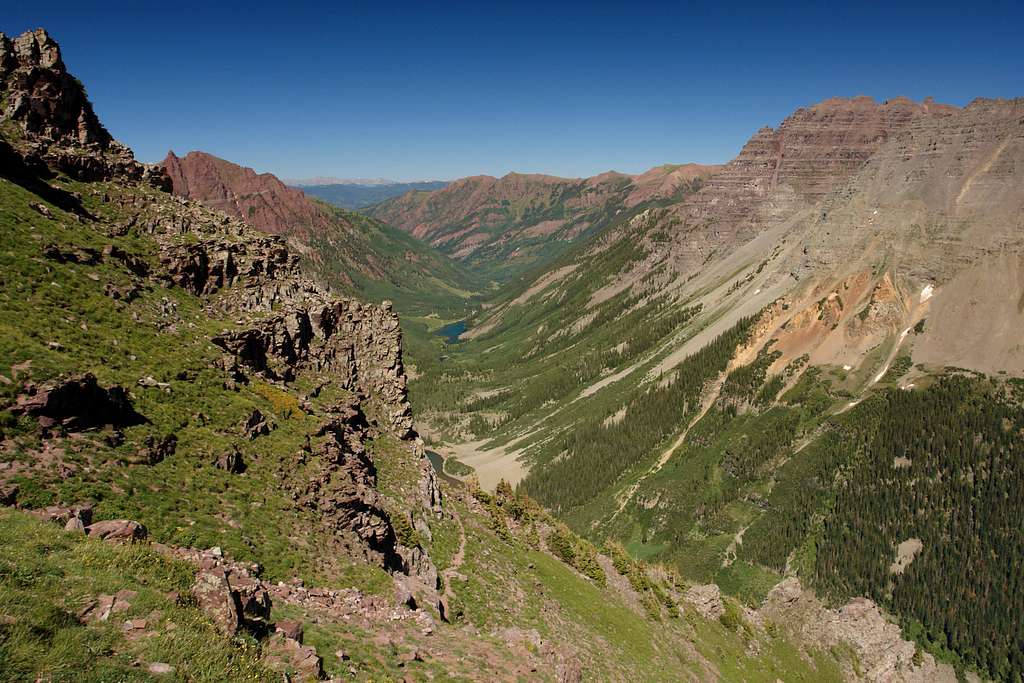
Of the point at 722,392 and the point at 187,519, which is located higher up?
the point at 187,519

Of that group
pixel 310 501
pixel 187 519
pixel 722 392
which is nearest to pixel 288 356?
pixel 310 501

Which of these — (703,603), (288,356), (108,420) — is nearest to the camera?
(108,420)

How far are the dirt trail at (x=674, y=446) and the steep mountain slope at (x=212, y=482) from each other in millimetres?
101417

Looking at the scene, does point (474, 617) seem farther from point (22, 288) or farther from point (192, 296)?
point (22, 288)

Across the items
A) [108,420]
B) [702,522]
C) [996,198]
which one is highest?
[996,198]

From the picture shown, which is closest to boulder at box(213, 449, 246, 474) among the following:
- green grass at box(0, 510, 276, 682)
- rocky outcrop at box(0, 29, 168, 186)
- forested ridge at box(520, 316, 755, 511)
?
green grass at box(0, 510, 276, 682)

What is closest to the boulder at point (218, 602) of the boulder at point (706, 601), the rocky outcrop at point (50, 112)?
the rocky outcrop at point (50, 112)

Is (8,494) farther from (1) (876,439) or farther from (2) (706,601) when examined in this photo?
(1) (876,439)

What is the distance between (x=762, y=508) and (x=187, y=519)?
150 m

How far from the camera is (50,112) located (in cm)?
4491

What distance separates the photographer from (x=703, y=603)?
75.4m

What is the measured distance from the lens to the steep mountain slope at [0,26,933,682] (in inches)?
670

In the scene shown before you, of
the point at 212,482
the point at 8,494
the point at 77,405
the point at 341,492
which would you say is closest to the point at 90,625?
the point at 8,494

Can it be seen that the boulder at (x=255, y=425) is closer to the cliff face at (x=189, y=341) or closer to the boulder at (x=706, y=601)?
the cliff face at (x=189, y=341)
